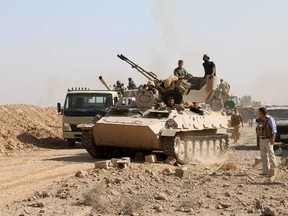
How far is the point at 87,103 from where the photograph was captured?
23.6 metres

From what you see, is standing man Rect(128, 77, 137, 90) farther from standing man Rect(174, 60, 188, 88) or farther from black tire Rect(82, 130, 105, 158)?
black tire Rect(82, 130, 105, 158)

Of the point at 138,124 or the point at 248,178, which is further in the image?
the point at 138,124

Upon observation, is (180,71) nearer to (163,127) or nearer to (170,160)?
(163,127)

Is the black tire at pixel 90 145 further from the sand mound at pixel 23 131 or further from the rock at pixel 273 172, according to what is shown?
the rock at pixel 273 172

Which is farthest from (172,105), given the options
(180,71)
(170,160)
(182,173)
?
(182,173)

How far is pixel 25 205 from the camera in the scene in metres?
9.57

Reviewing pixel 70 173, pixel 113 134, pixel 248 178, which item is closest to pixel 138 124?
pixel 113 134

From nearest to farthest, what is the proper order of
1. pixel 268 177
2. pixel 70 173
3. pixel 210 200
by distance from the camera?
pixel 210 200, pixel 268 177, pixel 70 173

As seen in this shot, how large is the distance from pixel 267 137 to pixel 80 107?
11.1m

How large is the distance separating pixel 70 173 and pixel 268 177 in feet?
14.2

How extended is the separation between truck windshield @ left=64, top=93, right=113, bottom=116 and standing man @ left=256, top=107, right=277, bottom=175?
1045 cm

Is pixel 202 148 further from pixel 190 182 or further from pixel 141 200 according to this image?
pixel 141 200

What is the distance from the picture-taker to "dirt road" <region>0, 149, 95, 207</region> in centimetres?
1135

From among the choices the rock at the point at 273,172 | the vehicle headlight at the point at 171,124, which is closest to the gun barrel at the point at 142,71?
the vehicle headlight at the point at 171,124
